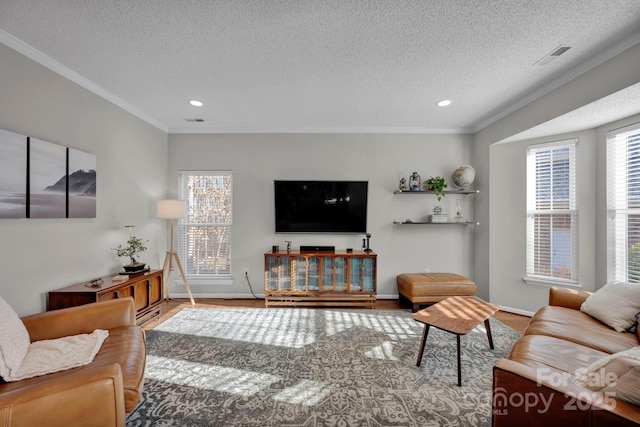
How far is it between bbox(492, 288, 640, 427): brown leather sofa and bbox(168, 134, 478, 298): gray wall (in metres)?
2.21

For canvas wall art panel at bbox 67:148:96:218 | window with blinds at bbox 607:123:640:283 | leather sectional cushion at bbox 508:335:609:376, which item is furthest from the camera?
window with blinds at bbox 607:123:640:283

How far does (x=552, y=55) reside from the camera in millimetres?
2229

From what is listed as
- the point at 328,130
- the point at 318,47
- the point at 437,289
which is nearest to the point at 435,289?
the point at 437,289

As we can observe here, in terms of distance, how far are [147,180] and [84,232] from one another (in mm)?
1222

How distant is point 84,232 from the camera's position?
2.68 m

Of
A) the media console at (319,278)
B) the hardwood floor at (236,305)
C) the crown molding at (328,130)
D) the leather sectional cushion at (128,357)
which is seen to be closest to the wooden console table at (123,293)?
the hardwood floor at (236,305)

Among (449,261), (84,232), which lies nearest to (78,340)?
(84,232)

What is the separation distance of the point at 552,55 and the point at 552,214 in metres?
2.08

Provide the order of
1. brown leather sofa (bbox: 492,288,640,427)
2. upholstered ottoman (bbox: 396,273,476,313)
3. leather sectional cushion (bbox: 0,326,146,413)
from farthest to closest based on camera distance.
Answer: upholstered ottoman (bbox: 396,273,476,313)
leather sectional cushion (bbox: 0,326,146,413)
brown leather sofa (bbox: 492,288,640,427)

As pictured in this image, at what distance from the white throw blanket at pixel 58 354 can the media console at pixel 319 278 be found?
2.12 meters

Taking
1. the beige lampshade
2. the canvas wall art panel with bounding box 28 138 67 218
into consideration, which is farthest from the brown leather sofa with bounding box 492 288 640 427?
the beige lampshade

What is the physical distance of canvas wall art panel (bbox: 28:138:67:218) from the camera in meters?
2.15

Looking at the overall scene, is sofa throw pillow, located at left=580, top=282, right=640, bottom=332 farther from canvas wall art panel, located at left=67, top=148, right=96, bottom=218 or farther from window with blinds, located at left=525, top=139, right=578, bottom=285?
canvas wall art panel, located at left=67, top=148, right=96, bottom=218

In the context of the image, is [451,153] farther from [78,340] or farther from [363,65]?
[78,340]
